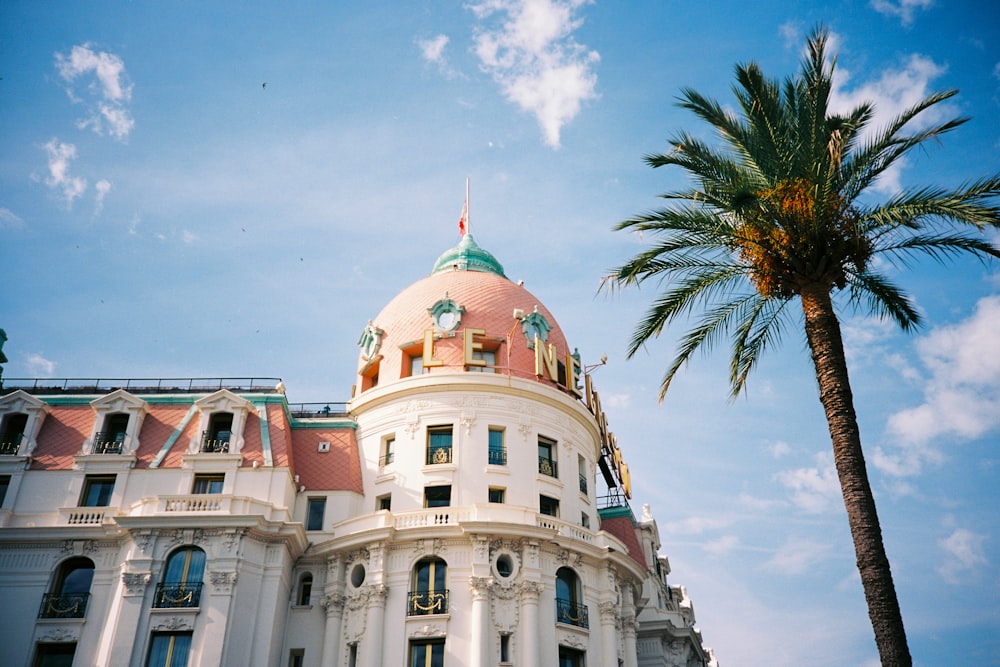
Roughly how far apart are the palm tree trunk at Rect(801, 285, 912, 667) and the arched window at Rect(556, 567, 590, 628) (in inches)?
849

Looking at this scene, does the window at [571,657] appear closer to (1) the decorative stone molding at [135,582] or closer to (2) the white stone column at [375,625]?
(2) the white stone column at [375,625]

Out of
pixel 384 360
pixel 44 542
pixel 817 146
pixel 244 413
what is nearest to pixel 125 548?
pixel 44 542

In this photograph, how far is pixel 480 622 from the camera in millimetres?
36375

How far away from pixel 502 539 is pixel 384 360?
12.8 meters

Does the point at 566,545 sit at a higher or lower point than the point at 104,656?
A: higher

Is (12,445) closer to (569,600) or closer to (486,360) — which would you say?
(486,360)

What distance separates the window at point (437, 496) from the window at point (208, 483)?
992cm

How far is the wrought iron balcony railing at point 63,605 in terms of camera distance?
3641 cm

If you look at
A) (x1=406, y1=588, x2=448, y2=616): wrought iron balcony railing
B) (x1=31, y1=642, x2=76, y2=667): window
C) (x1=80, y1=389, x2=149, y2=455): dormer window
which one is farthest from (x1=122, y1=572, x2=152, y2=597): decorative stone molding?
(x1=406, y1=588, x2=448, y2=616): wrought iron balcony railing

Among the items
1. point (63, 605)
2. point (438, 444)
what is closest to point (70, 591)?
point (63, 605)

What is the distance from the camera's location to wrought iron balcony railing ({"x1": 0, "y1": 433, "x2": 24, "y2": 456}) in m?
41.1

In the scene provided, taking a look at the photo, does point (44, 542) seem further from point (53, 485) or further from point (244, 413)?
point (244, 413)

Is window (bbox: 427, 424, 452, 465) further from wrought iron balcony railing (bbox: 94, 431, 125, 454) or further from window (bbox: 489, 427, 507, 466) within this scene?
wrought iron balcony railing (bbox: 94, 431, 125, 454)

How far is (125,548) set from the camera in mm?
37406
